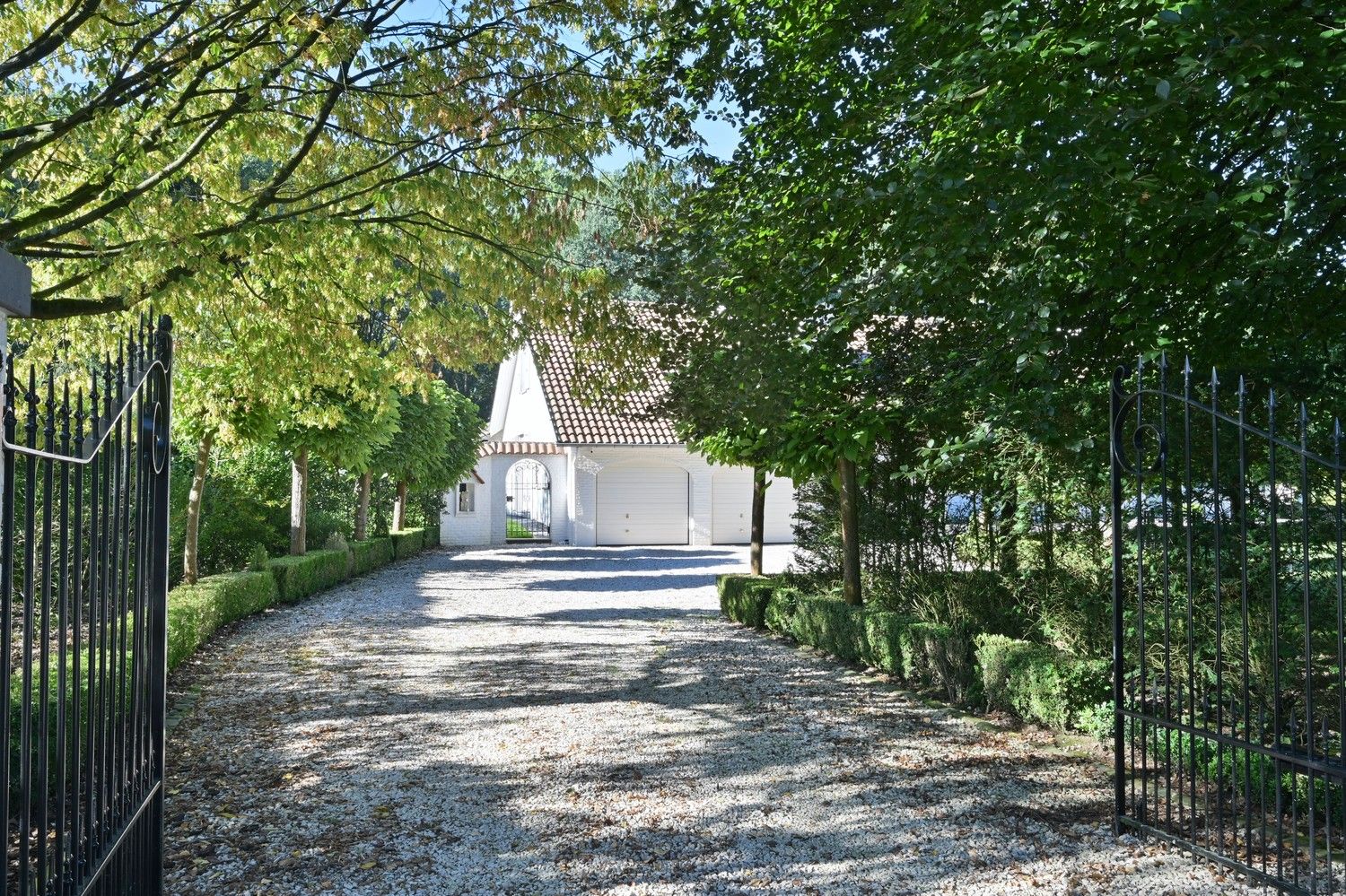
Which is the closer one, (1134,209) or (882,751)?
(1134,209)

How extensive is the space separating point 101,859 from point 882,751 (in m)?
5.33

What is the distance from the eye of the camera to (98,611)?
4.04 metres

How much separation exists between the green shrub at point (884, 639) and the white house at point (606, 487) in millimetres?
16107

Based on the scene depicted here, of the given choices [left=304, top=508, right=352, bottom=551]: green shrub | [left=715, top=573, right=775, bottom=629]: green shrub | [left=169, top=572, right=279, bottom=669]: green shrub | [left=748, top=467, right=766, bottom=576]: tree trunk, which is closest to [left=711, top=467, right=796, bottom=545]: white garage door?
[left=304, top=508, right=352, bottom=551]: green shrub

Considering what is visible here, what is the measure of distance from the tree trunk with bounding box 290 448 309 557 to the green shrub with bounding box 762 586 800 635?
876 cm

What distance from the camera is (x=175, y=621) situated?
32.8 feet

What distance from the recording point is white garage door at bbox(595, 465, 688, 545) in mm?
29016

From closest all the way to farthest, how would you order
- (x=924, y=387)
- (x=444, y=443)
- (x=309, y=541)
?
(x=924, y=387) → (x=309, y=541) → (x=444, y=443)

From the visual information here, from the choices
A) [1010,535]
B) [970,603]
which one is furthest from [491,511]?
[1010,535]

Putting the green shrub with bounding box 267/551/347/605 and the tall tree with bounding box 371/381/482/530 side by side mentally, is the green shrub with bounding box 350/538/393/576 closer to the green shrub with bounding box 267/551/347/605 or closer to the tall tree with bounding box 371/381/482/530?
the green shrub with bounding box 267/551/347/605

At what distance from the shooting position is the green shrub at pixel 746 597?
1370 cm

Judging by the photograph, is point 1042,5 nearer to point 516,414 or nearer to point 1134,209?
point 1134,209

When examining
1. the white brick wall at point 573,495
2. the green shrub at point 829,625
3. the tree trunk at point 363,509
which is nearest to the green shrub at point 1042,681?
the green shrub at point 829,625

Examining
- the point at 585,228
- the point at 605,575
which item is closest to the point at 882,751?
the point at 605,575
